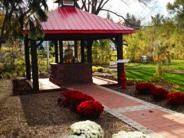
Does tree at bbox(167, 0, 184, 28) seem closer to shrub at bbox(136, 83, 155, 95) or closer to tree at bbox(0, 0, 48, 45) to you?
shrub at bbox(136, 83, 155, 95)

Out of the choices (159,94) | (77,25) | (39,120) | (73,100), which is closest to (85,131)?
(39,120)

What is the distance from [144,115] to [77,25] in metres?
6.17

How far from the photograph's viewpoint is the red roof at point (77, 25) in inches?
514

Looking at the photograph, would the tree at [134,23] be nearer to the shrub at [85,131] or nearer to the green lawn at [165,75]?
the green lawn at [165,75]

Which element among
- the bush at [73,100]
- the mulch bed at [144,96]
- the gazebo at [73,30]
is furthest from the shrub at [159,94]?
the gazebo at [73,30]

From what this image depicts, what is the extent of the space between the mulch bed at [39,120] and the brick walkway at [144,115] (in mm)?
366

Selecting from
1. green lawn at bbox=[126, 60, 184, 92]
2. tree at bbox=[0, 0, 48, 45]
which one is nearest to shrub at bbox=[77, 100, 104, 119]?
tree at bbox=[0, 0, 48, 45]

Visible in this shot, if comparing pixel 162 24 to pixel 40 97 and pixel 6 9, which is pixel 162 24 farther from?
pixel 6 9

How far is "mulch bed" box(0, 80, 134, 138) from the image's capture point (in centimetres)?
723

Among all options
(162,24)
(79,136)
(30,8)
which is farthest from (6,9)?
(162,24)

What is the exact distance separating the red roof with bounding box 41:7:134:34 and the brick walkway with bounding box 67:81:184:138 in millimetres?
2727

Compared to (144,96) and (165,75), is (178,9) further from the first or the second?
(144,96)

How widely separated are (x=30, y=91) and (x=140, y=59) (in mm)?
20048

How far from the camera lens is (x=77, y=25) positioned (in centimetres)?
1369
